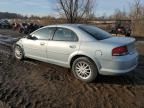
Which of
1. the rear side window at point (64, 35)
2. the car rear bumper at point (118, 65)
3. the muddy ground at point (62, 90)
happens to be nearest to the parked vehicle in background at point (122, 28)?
the muddy ground at point (62, 90)

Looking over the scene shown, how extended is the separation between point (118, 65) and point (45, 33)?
2.81 meters

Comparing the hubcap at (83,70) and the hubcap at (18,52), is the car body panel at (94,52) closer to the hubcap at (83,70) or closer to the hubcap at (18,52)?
the hubcap at (83,70)

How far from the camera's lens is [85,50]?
19.4 ft

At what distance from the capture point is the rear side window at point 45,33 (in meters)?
7.00

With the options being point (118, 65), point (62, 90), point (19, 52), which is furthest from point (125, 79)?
point (19, 52)

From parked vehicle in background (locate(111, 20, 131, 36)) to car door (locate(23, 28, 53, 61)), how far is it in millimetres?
15273

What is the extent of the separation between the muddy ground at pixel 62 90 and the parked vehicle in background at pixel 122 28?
1503 cm

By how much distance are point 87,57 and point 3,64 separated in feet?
11.5

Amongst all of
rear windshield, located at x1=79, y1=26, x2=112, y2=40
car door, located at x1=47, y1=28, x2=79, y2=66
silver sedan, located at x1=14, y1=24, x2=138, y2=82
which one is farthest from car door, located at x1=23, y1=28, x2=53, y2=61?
rear windshield, located at x1=79, y1=26, x2=112, y2=40

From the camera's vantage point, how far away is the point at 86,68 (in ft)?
19.7

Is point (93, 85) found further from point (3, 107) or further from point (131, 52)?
point (3, 107)

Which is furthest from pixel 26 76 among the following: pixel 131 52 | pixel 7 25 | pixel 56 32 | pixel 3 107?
pixel 7 25

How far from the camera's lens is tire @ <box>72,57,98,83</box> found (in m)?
5.87

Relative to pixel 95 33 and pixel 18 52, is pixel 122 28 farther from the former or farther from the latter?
pixel 95 33
